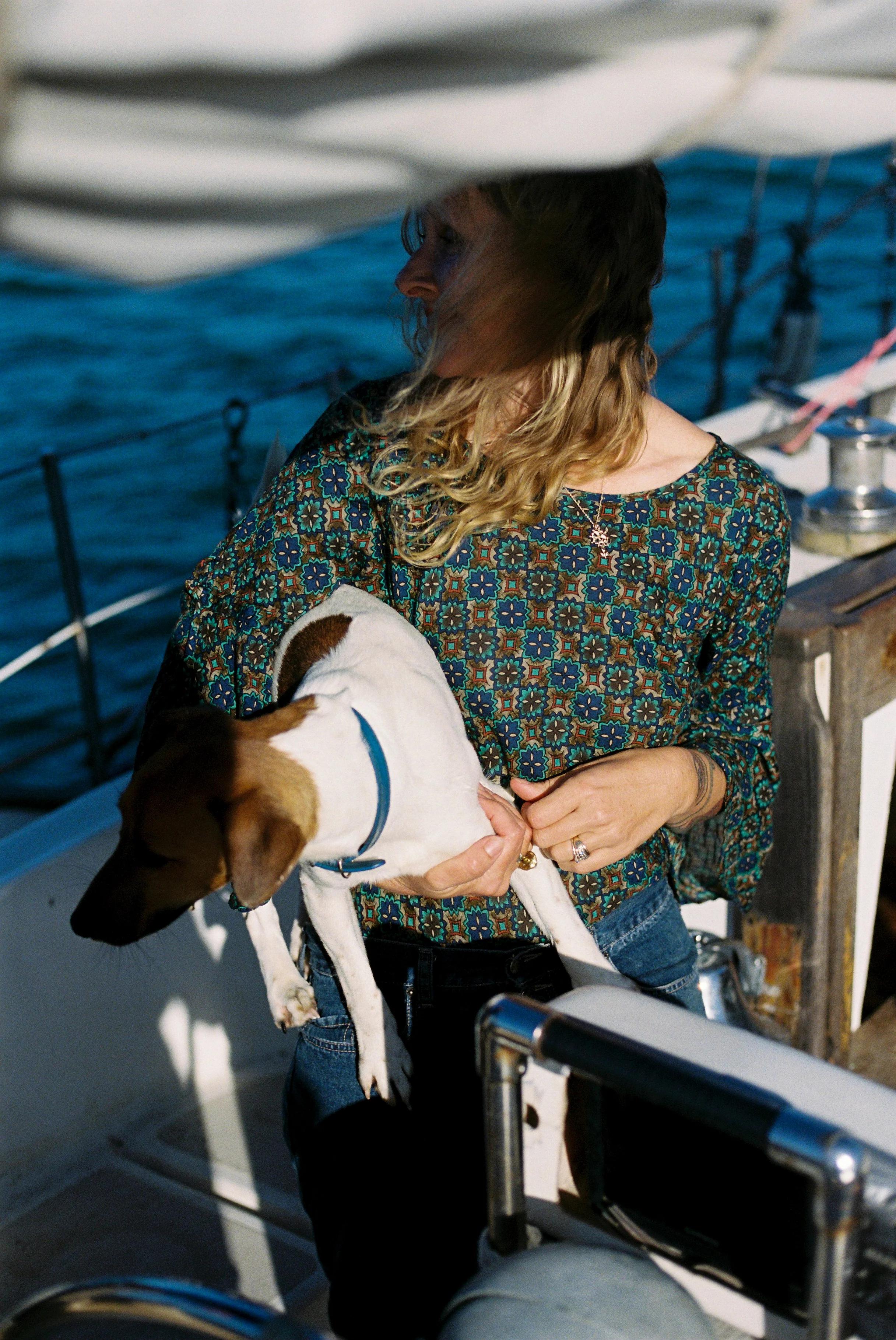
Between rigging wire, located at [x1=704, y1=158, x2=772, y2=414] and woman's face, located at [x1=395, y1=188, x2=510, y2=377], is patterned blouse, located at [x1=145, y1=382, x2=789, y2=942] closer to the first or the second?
woman's face, located at [x1=395, y1=188, x2=510, y2=377]

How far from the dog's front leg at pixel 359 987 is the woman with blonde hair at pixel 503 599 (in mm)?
27

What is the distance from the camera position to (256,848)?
A: 56.3 inches

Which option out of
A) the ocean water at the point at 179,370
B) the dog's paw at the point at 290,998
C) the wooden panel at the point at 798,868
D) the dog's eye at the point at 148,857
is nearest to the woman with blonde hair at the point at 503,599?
the dog's paw at the point at 290,998

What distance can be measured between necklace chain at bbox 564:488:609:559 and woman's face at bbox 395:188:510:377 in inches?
7.4

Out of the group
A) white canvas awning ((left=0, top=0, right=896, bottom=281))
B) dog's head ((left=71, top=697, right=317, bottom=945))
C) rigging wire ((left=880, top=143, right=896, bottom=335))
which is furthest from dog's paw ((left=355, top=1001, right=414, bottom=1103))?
rigging wire ((left=880, top=143, right=896, bottom=335))

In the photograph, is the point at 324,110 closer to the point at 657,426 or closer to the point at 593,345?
the point at 593,345

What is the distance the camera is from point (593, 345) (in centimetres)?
161

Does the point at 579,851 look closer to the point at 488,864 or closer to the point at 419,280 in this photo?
the point at 488,864

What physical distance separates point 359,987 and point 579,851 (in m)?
0.32

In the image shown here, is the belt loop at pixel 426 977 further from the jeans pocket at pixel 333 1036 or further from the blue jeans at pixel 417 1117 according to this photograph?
the jeans pocket at pixel 333 1036

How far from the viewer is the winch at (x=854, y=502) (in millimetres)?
2539

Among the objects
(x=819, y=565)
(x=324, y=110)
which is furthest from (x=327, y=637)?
(x=819, y=565)

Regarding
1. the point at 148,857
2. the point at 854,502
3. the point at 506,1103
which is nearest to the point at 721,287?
the point at 854,502

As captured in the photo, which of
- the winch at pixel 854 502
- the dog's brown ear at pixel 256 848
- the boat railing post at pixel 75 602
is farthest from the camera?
the boat railing post at pixel 75 602
